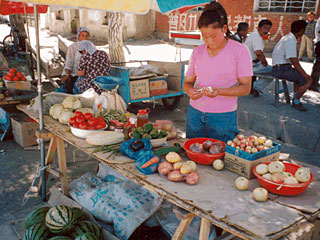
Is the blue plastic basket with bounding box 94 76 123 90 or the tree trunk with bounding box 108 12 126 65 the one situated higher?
the tree trunk with bounding box 108 12 126 65

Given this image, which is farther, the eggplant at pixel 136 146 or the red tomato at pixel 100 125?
the red tomato at pixel 100 125

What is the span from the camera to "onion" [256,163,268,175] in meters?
2.47

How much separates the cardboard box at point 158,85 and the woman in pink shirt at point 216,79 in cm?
385

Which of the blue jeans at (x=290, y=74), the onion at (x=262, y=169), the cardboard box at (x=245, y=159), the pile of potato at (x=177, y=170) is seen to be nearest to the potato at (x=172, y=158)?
the pile of potato at (x=177, y=170)

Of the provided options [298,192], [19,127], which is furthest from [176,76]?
[298,192]

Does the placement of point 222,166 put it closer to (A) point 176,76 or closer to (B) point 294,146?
(B) point 294,146

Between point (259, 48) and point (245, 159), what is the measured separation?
18.7 ft

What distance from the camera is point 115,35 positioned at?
8555 millimetres

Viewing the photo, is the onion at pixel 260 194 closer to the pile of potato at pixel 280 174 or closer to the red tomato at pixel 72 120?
the pile of potato at pixel 280 174

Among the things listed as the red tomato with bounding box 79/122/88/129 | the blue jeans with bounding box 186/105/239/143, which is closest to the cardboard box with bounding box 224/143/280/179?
the blue jeans with bounding box 186/105/239/143

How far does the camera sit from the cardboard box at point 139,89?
22.5 ft

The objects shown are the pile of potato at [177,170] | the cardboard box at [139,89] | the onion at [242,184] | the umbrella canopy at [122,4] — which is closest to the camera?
the onion at [242,184]

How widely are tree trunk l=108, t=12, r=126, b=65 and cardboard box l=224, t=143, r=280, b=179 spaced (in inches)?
255

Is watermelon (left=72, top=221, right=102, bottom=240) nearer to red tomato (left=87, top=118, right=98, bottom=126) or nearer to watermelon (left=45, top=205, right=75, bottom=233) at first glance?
watermelon (left=45, top=205, right=75, bottom=233)
